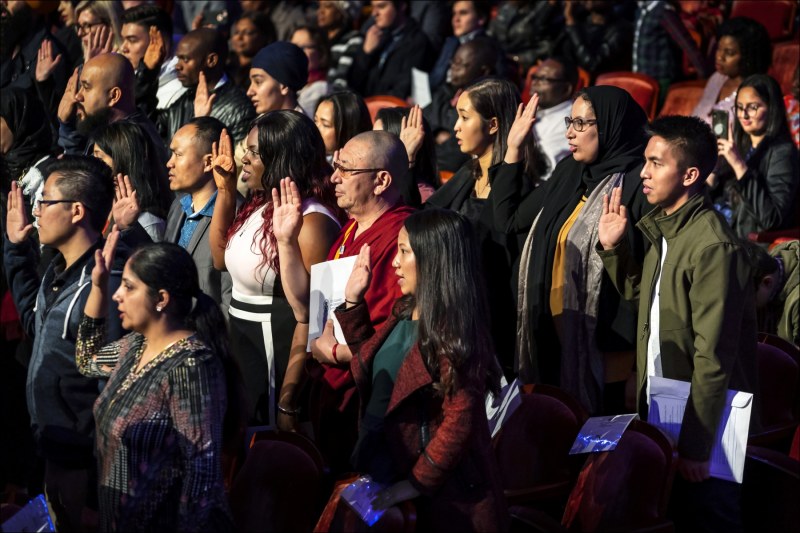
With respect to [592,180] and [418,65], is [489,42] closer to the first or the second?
[418,65]

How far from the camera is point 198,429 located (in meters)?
2.90

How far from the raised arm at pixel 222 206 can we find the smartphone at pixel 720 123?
3.20 metres

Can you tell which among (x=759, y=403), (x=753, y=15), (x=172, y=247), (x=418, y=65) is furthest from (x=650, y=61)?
(x=172, y=247)

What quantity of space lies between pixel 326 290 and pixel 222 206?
78 centimetres

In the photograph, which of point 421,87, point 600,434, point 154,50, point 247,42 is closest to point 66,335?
point 600,434

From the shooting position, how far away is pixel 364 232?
12.9 feet

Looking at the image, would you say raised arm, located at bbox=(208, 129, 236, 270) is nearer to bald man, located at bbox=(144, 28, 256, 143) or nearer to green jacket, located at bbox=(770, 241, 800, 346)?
bald man, located at bbox=(144, 28, 256, 143)

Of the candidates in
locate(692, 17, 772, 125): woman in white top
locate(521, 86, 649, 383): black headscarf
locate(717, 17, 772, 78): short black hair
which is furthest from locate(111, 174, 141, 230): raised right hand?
locate(717, 17, 772, 78): short black hair

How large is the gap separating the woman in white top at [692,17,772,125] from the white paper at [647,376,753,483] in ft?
12.8

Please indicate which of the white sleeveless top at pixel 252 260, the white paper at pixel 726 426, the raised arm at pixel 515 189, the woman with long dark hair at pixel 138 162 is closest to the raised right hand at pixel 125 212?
the white sleeveless top at pixel 252 260

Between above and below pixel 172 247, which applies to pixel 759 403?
below

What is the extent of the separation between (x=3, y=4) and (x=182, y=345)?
4.68 m

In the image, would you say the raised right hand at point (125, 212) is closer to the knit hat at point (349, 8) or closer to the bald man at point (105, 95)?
the bald man at point (105, 95)

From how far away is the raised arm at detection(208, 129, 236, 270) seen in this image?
4301mm
